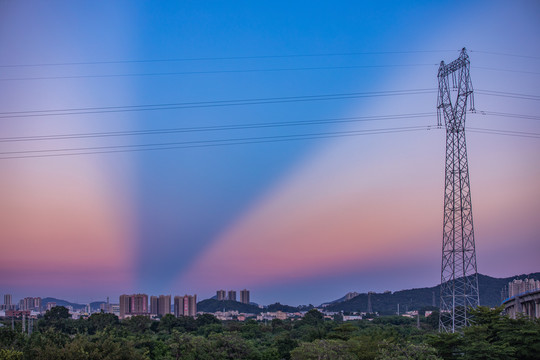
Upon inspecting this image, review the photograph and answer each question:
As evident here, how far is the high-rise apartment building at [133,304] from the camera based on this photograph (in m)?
140

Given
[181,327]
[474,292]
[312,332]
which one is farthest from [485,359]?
[181,327]

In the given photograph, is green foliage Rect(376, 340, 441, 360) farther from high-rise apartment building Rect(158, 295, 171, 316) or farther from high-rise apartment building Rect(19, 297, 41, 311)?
high-rise apartment building Rect(19, 297, 41, 311)

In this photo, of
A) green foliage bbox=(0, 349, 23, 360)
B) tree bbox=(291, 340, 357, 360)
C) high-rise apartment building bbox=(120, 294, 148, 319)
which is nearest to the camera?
green foliage bbox=(0, 349, 23, 360)

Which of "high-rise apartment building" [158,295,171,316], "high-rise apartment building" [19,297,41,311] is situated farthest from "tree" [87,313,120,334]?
"high-rise apartment building" [19,297,41,311]

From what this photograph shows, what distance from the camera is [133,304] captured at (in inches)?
5576

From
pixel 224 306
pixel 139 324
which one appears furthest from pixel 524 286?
pixel 224 306

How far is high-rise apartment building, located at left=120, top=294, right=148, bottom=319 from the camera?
140 metres

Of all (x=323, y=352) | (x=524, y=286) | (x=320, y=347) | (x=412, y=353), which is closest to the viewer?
(x=412, y=353)

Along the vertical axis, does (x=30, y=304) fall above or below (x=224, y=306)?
above

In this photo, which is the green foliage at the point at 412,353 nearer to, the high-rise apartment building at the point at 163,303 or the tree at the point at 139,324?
the tree at the point at 139,324

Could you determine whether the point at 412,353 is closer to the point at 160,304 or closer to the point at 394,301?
the point at 160,304

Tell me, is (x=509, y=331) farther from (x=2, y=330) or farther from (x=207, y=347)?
(x=2, y=330)

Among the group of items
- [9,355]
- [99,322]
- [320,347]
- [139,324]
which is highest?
[9,355]

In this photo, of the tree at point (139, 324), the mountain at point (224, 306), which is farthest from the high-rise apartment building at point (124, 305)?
the tree at point (139, 324)
